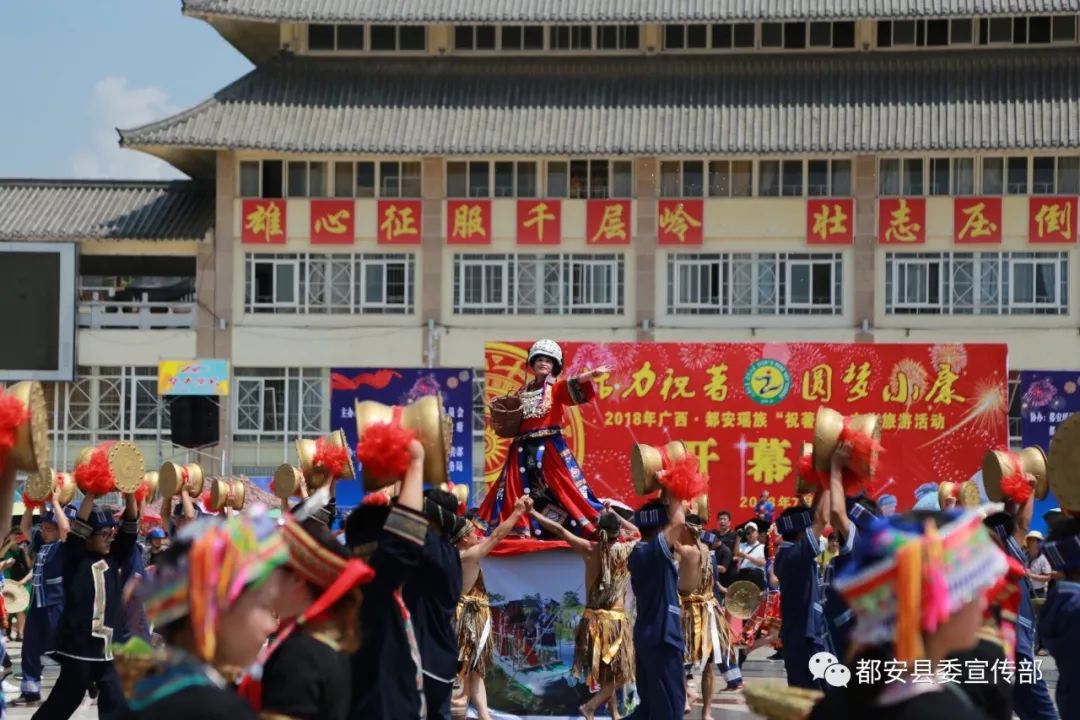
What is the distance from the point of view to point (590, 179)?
3344 cm

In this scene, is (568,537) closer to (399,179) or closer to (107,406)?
(399,179)

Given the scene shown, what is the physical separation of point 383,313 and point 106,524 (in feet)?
74.9

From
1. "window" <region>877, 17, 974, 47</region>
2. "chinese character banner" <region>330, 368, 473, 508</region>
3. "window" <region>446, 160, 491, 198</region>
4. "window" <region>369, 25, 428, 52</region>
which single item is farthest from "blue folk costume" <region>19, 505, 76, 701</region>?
"window" <region>877, 17, 974, 47</region>

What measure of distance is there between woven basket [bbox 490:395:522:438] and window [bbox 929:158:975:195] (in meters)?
22.9

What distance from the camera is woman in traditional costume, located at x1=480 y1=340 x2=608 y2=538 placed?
37.3ft

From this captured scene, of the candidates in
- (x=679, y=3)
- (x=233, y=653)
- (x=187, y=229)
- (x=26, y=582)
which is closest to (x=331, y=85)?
(x=187, y=229)

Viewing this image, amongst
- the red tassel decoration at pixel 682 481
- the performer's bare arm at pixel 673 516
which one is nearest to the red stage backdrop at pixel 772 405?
the performer's bare arm at pixel 673 516

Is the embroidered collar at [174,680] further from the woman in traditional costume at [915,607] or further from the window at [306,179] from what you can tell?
the window at [306,179]

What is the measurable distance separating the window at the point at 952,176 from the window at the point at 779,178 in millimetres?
2556

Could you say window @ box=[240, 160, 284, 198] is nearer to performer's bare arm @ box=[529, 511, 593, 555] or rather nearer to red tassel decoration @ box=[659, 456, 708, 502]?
performer's bare arm @ box=[529, 511, 593, 555]

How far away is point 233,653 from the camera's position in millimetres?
4055

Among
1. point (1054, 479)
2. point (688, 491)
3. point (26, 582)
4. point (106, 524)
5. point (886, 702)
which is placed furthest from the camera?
point (26, 582)

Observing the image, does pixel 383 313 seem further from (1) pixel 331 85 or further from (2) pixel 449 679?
(2) pixel 449 679

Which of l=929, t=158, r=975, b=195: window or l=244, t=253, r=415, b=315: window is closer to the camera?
l=929, t=158, r=975, b=195: window
